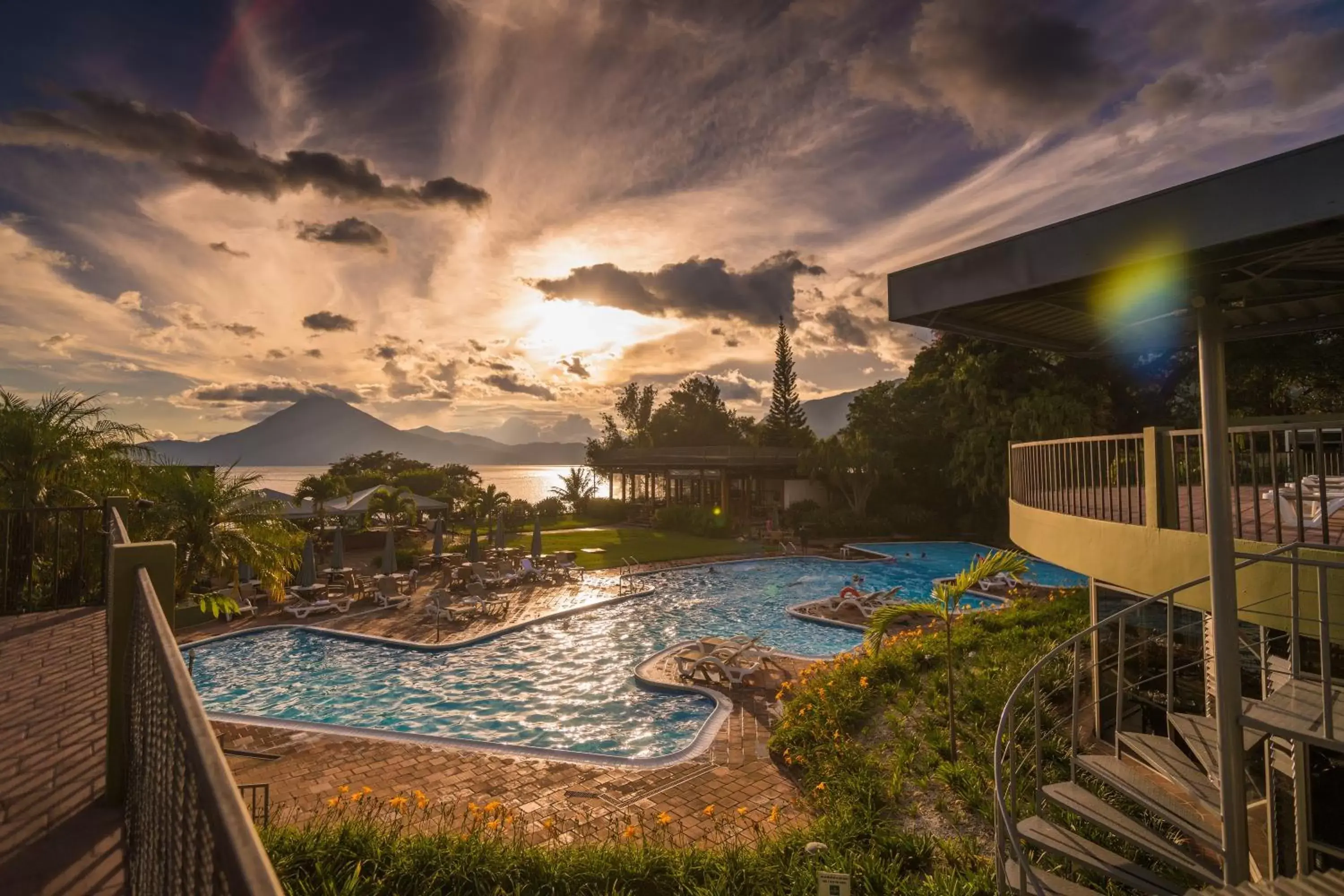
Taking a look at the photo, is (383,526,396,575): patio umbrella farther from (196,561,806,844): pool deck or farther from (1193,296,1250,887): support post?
(1193,296,1250,887): support post

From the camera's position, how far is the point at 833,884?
4504 millimetres

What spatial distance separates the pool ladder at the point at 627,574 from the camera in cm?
1938

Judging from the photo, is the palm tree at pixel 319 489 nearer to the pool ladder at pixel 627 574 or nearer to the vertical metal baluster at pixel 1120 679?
the pool ladder at pixel 627 574

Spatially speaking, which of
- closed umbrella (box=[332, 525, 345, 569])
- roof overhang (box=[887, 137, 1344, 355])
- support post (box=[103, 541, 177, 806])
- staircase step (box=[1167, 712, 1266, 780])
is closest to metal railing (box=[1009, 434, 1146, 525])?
roof overhang (box=[887, 137, 1344, 355])

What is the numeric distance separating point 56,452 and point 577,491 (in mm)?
31295

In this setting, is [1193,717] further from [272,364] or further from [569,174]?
[272,364]

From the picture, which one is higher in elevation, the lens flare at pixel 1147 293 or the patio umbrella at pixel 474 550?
the lens flare at pixel 1147 293

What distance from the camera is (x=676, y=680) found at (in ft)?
38.8

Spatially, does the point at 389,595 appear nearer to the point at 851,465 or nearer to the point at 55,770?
the point at 55,770

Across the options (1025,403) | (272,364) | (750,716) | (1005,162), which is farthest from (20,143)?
(1025,403)

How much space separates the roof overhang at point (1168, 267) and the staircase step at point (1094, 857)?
13.9ft

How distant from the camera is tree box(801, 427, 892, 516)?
3123cm

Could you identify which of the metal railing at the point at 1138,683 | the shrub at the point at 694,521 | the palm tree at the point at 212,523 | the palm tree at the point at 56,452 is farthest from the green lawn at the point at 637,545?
the metal railing at the point at 1138,683

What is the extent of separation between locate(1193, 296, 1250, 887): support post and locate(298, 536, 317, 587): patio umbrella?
18893mm
